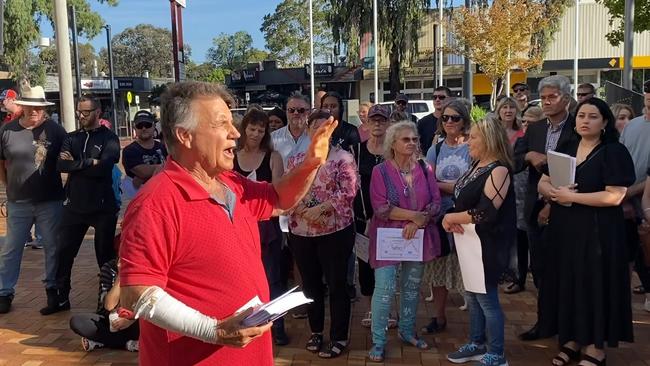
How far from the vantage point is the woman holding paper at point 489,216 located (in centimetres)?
365

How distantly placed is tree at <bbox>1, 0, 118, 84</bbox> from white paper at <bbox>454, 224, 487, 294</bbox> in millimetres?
19795

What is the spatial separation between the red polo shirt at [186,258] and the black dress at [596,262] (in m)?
2.51

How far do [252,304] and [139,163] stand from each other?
351 cm

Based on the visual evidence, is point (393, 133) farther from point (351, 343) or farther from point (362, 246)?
point (351, 343)

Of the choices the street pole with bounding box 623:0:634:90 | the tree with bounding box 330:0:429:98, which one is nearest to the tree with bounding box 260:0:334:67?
the tree with bounding box 330:0:429:98

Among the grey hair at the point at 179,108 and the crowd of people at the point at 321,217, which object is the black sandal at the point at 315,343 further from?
the grey hair at the point at 179,108

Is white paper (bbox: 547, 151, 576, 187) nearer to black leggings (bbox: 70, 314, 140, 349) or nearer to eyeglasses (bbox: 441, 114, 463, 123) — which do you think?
eyeglasses (bbox: 441, 114, 463, 123)

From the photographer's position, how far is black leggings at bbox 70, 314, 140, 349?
4.25 m

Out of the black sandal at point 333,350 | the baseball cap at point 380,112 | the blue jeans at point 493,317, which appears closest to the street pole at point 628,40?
the baseball cap at point 380,112

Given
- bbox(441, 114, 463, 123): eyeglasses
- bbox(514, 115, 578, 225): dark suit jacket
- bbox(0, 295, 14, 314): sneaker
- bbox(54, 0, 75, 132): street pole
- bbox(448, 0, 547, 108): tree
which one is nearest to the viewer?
bbox(441, 114, 463, 123): eyeglasses

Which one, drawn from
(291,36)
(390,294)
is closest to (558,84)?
(390,294)

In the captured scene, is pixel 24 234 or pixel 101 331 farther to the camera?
pixel 24 234

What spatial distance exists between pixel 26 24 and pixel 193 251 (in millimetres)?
23385

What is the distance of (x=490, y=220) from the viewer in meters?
3.63
